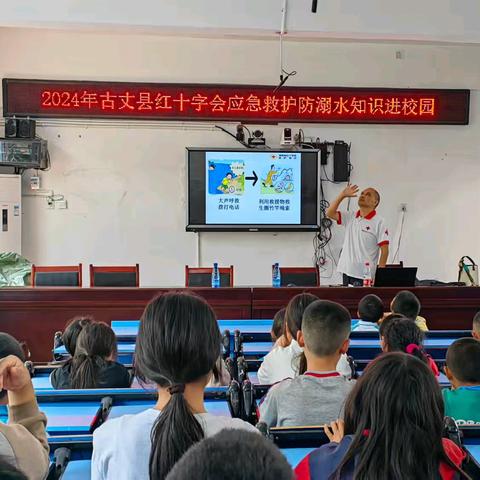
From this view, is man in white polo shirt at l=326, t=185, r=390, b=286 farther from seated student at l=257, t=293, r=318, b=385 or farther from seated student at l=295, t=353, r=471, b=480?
seated student at l=295, t=353, r=471, b=480

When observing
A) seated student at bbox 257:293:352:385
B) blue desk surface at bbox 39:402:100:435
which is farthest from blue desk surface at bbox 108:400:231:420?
seated student at bbox 257:293:352:385

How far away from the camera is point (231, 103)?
20.8 ft

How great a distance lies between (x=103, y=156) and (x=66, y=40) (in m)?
1.43

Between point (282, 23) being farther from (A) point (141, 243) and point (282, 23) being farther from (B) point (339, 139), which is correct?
(A) point (141, 243)

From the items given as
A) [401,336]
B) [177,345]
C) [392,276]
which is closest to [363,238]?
[392,276]

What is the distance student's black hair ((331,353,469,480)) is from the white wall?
547 cm

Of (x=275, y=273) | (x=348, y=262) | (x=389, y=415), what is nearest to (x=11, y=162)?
(x=275, y=273)

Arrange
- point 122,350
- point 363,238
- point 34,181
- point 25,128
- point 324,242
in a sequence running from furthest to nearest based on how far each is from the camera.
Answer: point 324,242, point 34,181, point 25,128, point 363,238, point 122,350

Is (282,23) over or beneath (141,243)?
over

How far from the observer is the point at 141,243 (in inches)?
253

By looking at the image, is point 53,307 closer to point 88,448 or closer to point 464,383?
point 88,448

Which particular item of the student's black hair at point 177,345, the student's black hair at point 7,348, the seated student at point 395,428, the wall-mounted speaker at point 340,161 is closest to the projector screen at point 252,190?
the wall-mounted speaker at point 340,161

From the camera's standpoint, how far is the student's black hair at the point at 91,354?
6.97ft

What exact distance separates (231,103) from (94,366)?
15.6 ft
